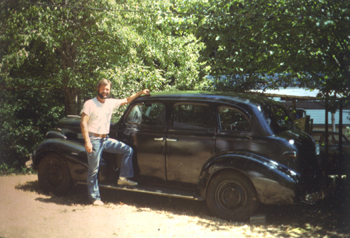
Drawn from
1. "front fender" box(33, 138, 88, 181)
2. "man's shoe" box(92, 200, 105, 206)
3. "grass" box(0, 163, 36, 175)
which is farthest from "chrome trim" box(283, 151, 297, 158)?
Answer: "grass" box(0, 163, 36, 175)

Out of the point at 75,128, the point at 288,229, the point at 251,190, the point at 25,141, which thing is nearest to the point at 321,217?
the point at 288,229

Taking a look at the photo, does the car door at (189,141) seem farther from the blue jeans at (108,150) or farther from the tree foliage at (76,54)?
the tree foliage at (76,54)

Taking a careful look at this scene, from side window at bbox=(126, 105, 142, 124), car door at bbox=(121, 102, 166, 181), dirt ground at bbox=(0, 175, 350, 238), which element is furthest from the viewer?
side window at bbox=(126, 105, 142, 124)

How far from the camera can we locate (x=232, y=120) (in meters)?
5.76

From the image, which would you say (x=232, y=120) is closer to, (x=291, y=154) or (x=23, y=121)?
(x=291, y=154)

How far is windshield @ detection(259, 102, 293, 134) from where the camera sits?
5.60 meters

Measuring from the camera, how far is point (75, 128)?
6957 millimetres

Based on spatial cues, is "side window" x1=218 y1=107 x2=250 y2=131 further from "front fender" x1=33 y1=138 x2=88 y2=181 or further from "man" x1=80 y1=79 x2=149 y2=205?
"front fender" x1=33 y1=138 x2=88 y2=181

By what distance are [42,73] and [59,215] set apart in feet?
20.3

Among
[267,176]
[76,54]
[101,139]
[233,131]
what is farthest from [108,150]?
[76,54]

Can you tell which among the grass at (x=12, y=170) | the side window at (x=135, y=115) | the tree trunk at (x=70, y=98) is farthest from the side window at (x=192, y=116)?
the grass at (x=12, y=170)

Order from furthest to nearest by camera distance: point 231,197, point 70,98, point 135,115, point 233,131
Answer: point 70,98
point 135,115
point 233,131
point 231,197

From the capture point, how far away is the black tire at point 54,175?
21.8 feet

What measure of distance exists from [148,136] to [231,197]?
1.66m
